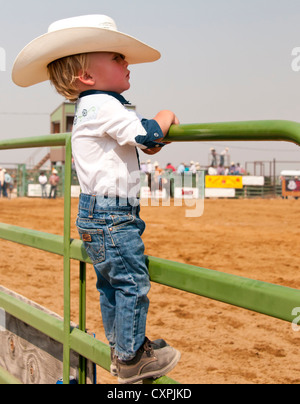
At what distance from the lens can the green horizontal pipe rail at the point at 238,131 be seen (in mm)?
1108

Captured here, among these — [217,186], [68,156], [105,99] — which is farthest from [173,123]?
[217,186]

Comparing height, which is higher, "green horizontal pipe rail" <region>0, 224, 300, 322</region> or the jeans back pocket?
the jeans back pocket

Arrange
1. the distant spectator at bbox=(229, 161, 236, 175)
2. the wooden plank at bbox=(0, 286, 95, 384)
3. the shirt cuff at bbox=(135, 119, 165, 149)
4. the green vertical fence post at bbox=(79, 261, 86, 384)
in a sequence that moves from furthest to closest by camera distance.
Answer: the distant spectator at bbox=(229, 161, 236, 175)
the wooden plank at bbox=(0, 286, 95, 384)
the green vertical fence post at bbox=(79, 261, 86, 384)
the shirt cuff at bbox=(135, 119, 165, 149)

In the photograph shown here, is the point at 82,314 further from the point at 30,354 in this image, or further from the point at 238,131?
the point at 238,131

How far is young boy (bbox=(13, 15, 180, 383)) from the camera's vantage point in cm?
144

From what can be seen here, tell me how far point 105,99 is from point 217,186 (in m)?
20.6

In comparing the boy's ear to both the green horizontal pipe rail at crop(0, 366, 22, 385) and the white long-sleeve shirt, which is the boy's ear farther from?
the green horizontal pipe rail at crop(0, 366, 22, 385)

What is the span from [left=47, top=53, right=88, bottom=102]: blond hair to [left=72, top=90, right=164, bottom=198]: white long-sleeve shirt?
70 mm

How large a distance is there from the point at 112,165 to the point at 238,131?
1.40 feet

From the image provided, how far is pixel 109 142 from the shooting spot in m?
1.49

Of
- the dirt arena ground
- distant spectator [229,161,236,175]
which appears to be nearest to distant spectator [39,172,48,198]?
distant spectator [229,161,236,175]

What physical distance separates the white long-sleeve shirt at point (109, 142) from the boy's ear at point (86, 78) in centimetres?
3

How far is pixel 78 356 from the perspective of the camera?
73.3 inches

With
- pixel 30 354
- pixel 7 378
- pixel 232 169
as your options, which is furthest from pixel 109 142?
pixel 232 169
